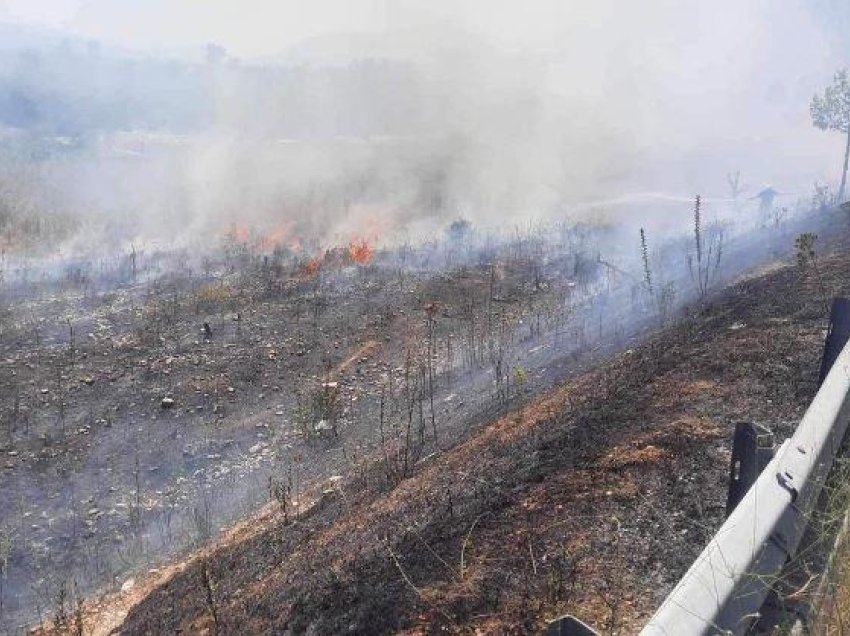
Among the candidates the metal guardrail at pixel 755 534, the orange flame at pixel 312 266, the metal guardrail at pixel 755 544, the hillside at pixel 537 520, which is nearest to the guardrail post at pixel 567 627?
the metal guardrail at pixel 755 534

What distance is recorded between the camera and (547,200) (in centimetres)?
3084

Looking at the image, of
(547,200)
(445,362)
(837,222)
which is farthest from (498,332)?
(547,200)

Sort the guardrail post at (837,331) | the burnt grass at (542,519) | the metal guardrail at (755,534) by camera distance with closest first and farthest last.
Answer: the metal guardrail at (755,534) < the burnt grass at (542,519) < the guardrail post at (837,331)

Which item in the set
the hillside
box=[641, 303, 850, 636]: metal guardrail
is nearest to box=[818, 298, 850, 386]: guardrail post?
the hillside

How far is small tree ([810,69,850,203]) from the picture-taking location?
81.2 ft

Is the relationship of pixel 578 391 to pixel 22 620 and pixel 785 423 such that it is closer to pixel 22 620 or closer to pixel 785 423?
pixel 785 423

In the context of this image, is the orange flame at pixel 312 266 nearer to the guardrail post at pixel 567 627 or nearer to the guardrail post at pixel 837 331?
the guardrail post at pixel 837 331

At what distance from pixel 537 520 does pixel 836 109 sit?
27672 millimetres

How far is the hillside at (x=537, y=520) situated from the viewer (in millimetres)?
3125

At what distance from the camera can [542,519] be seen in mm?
3695

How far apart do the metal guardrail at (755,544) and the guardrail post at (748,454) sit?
0.27 ft

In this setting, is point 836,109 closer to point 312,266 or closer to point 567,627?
point 312,266

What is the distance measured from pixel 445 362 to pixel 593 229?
42.6 ft

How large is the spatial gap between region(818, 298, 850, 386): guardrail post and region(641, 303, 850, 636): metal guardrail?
3.14 ft
